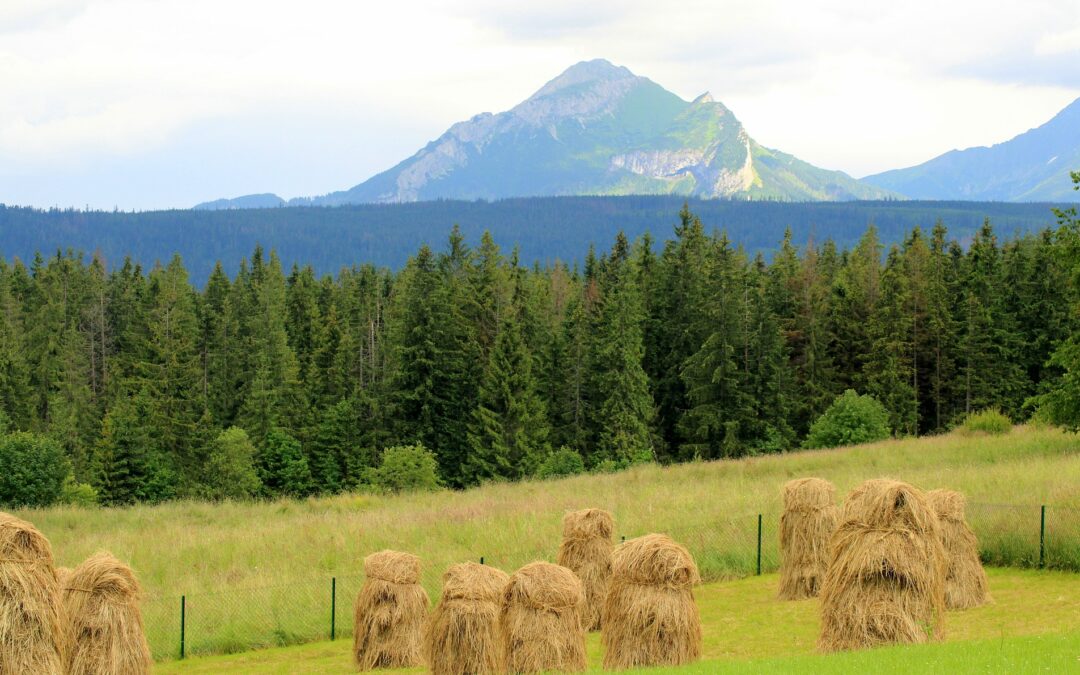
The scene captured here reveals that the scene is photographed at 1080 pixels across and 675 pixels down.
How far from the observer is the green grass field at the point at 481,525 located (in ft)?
76.8

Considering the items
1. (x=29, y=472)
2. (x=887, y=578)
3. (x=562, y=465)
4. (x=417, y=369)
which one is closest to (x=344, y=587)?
(x=887, y=578)

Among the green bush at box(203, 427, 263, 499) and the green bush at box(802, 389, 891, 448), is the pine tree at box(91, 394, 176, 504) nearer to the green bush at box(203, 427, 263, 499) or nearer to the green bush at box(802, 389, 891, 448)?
the green bush at box(203, 427, 263, 499)

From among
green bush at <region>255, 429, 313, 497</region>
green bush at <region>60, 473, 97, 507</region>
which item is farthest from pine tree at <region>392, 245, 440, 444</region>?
green bush at <region>60, 473, 97, 507</region>

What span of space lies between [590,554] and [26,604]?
9.68m

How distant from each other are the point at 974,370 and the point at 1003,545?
4273 centimetres

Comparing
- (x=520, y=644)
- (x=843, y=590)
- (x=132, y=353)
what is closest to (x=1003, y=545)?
(x=843, y=590)

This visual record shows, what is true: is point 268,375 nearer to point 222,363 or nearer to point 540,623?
point 222,363

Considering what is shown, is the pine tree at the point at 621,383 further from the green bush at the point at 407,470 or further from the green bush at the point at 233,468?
the green bush at the point at 233,468

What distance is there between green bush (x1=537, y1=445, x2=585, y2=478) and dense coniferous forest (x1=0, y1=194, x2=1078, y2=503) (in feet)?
1.55

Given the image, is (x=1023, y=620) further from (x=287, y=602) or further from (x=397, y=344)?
(x=397, y=344)

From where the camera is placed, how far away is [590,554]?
21109 mm

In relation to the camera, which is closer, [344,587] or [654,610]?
[654,610]

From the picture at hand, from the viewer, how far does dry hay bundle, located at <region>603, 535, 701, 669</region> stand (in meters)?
16.6

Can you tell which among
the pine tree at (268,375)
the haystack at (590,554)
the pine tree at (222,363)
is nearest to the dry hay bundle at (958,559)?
the haystack at (590,554)
